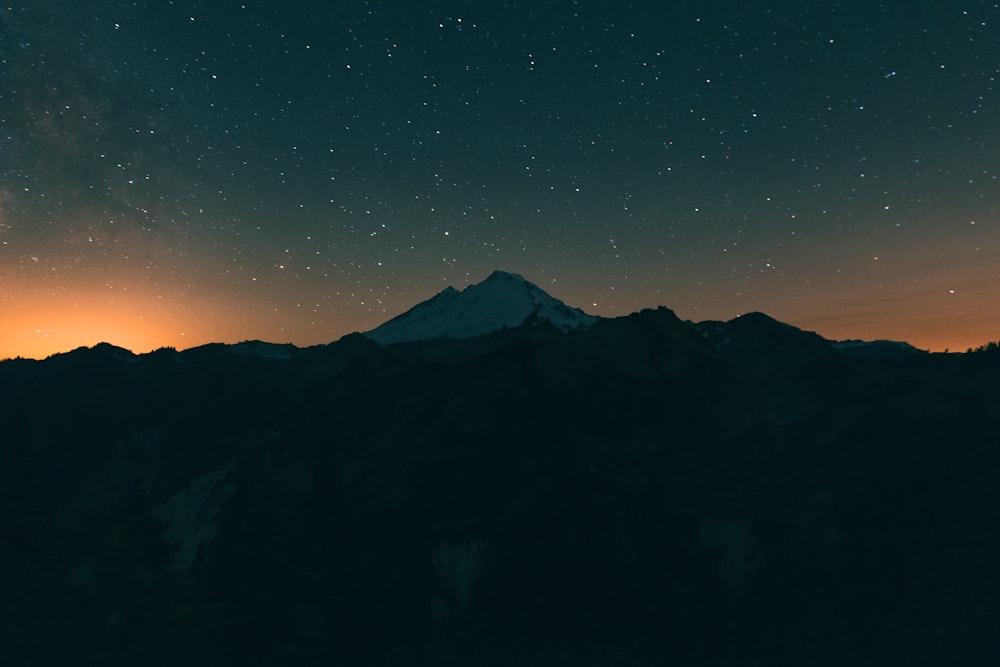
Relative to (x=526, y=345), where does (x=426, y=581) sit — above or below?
below

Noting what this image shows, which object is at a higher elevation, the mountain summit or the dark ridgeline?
the mountain summit

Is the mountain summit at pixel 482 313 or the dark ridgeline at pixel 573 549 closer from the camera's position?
the dark ridgeline at pixel 573 549

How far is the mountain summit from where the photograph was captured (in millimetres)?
111812

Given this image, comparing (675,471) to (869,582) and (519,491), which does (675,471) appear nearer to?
(519,491)

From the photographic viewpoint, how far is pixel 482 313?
116875 millimetres

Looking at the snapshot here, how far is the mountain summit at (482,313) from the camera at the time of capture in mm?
111812

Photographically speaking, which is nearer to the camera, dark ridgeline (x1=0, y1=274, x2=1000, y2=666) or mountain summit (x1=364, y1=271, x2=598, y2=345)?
dark ridgeline (x1=0, y1=274, x2=1000, y2=666)

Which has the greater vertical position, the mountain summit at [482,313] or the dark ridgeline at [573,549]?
the mountain summit at [482,313]

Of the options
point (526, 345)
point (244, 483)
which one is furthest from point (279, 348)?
point (244, 483)

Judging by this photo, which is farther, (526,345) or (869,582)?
(526,345)

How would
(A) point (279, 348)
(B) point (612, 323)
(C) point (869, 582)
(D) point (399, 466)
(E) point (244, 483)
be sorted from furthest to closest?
(A) point (279, 348), (B) point (612, 323), (D) point (399, 466), (E) point (244, 483), (C) point (869, 582)

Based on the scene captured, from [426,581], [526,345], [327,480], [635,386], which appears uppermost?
[526,345]

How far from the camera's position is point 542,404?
4409 cm

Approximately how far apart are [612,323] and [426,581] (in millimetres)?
35527
